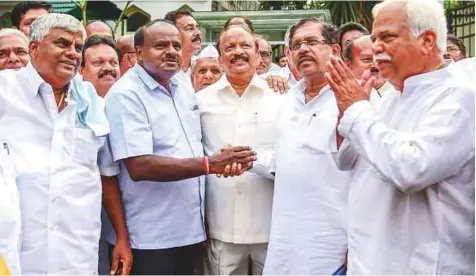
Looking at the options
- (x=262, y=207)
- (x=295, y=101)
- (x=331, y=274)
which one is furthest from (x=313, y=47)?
(x=331, y=274)

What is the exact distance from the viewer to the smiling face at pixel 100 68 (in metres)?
4.59

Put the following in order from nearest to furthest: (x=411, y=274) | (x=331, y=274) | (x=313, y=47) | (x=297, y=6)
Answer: (x=411, y=274) < (x=331, y=274) < (x=313, y=47) < (x=297, y=6)

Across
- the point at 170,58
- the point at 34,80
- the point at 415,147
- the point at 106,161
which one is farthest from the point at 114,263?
the point at 415,147

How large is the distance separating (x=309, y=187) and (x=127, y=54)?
2664 millimetres

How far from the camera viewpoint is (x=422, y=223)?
2686 mm

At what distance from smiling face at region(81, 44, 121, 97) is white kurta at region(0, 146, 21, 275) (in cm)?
166

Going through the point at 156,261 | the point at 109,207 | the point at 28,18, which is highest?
the point at 28,18

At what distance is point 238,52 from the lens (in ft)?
13.4

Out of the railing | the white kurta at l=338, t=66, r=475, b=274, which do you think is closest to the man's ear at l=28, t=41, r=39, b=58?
the white kurta at l=338, t=66, r=475, b=274

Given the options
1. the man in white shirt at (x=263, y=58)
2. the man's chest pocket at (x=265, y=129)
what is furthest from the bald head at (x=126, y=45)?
the man's chest pocket at (x=265, y=129)

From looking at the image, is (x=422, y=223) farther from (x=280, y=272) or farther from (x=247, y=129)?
(x=247, y=129)

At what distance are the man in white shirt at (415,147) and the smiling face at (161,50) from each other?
1363 millimetres

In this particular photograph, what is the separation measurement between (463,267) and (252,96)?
1822 mm

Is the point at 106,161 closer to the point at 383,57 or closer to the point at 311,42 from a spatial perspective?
the point at 311,42
